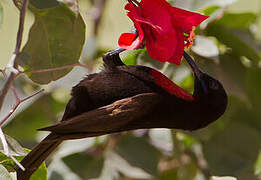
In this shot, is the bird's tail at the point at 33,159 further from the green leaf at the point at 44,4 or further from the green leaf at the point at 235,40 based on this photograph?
the green leaf at the point at 235,40

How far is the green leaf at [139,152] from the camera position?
3.65 feet

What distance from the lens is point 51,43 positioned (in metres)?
0.77

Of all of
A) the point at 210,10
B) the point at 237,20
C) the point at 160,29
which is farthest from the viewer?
the point at 237,20

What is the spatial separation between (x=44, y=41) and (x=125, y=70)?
0.43 feet

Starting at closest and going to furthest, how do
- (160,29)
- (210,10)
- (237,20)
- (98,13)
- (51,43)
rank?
(160,29)
(51,43)
(210,10)
(237,20)
(98,13)

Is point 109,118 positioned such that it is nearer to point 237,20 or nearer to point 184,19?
point 184,19

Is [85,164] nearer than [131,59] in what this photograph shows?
No

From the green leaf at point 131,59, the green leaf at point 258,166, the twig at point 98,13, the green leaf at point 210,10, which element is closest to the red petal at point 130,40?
the green leaf at point 131,59

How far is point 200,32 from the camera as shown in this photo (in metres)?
1.08

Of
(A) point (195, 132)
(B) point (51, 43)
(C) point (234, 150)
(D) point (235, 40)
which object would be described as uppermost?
(B) point (51, 43)

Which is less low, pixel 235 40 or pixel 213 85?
pixel 213 85

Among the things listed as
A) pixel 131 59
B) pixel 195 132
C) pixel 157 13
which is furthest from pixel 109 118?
pixel 195 132

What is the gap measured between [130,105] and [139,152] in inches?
18.9

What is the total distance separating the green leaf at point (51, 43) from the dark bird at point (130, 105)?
0.15 feet
